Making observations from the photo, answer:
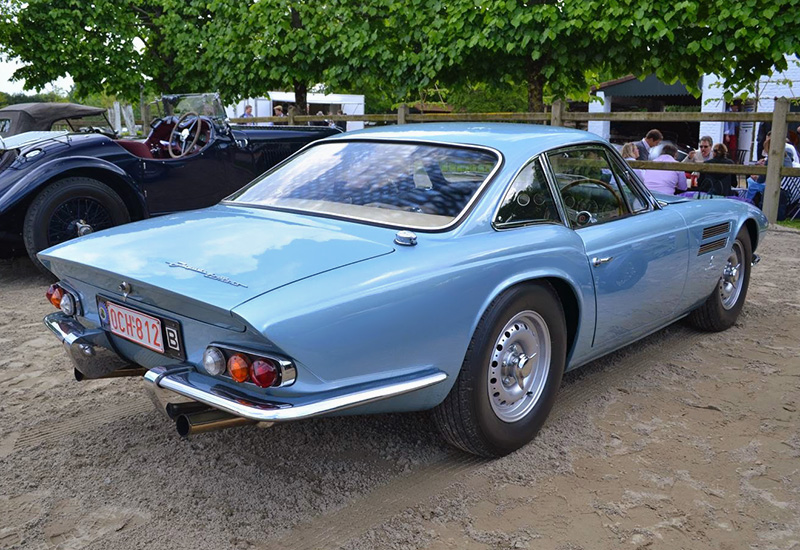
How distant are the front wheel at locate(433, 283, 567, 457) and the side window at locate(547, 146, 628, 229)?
56 cm

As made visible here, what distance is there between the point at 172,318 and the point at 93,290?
0.54 meters

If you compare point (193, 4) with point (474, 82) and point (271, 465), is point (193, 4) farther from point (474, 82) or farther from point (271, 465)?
point (271, 465)

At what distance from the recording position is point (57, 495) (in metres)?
2.70

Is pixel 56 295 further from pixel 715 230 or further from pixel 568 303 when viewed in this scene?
pixel 715 230

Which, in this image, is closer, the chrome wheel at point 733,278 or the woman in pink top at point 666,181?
the chrome wheel at point 733,278

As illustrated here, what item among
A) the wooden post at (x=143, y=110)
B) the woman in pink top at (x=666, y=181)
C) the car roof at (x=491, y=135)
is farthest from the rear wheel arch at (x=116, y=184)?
the wooden post at (x=143, y=110)

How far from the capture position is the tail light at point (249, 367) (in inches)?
88.5

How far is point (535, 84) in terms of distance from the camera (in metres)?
10.4

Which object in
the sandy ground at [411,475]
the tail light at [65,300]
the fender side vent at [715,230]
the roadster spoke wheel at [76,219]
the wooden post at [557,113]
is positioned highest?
the wooden post at [557,113]

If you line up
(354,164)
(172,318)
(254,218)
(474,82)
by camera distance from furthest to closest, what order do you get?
(474,82)
(354,164)
(254,218)
(172,318)

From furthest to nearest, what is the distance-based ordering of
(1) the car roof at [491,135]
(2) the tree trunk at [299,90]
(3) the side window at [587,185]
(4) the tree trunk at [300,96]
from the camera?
(4) the tree trunk at [300,96] < (2) the tree trunk at [299,90] < (3) the side window at [587,185] < (1) the car roof at [491,135]

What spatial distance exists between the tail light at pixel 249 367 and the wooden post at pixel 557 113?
8.86 m

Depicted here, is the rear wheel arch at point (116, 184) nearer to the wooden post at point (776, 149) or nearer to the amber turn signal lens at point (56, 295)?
the amber turn signal lens at point (56, 295)

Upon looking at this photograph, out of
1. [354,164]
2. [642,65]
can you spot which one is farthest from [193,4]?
[354,164]
